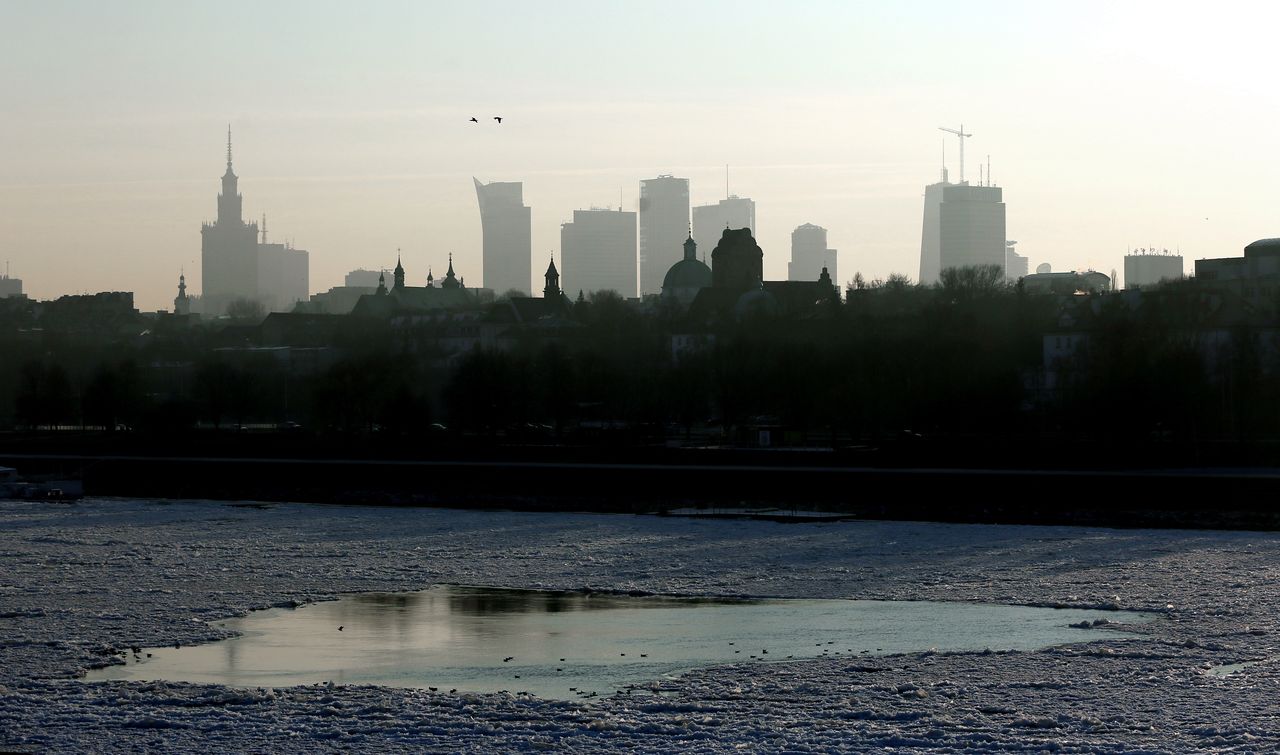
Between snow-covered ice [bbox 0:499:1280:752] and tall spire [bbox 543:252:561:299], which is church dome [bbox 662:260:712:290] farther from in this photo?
snow-covered ice [bbox 0:499:1280:752]

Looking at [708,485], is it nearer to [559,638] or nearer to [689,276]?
[559,638]

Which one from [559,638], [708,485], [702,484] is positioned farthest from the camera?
[702,484]

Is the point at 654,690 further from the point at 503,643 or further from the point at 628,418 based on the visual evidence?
the point at 628,418

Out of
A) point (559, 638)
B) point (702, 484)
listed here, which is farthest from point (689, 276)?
point (559, 638)

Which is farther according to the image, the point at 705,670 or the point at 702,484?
the point at 702,484

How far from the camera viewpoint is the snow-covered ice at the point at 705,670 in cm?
1744

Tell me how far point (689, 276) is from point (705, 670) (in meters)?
171

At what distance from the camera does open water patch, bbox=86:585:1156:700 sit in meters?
20.6

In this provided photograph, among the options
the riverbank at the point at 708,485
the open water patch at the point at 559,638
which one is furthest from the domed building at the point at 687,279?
the open water patch at the point at 559,638

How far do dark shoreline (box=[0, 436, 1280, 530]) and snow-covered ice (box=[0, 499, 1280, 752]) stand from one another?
20.5 feet

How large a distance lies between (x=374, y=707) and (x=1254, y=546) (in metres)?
21.9

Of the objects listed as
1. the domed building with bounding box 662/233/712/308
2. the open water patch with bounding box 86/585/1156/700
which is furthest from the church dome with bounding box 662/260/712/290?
the open water patch with bounding box 86/585/1156/700

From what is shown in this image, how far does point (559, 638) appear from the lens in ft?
75.7

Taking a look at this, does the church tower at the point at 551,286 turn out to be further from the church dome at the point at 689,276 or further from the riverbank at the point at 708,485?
the riverbank at the point at 708,485
